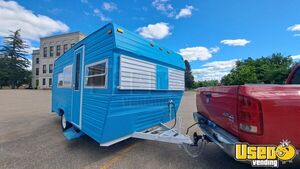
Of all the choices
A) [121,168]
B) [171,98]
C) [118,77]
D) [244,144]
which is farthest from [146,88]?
[244,144]

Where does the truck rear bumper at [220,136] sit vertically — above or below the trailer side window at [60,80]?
below

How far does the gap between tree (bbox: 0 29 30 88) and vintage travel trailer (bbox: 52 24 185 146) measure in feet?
187

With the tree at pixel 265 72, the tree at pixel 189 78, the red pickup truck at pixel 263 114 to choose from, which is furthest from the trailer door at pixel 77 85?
the tree at pixel 189 78

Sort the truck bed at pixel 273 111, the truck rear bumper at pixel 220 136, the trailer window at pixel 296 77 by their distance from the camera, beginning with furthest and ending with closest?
the trailer window at pixel 296 77 < the truck rear bumper at pixel 220 136 < the truck bed at pixel 273 111

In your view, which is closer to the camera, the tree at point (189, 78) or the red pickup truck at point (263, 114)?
the red pickup truck at point (263, 114)

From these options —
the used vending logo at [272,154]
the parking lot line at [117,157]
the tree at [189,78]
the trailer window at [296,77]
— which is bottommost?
the parking lot line at [117,157]

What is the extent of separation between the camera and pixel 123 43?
13.5 ft

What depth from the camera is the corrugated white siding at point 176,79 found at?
6.09 meters

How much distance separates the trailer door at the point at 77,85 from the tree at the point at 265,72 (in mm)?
43436

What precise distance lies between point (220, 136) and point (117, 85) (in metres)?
2.14

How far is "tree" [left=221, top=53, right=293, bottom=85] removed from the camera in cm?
4875

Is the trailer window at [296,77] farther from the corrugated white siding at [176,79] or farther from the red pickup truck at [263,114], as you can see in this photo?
the corrugated white siding at [176,79]

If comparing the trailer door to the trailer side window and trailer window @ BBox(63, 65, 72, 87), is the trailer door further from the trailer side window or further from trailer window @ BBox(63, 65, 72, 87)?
the trailer side window

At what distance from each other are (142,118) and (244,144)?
271 centimetres
